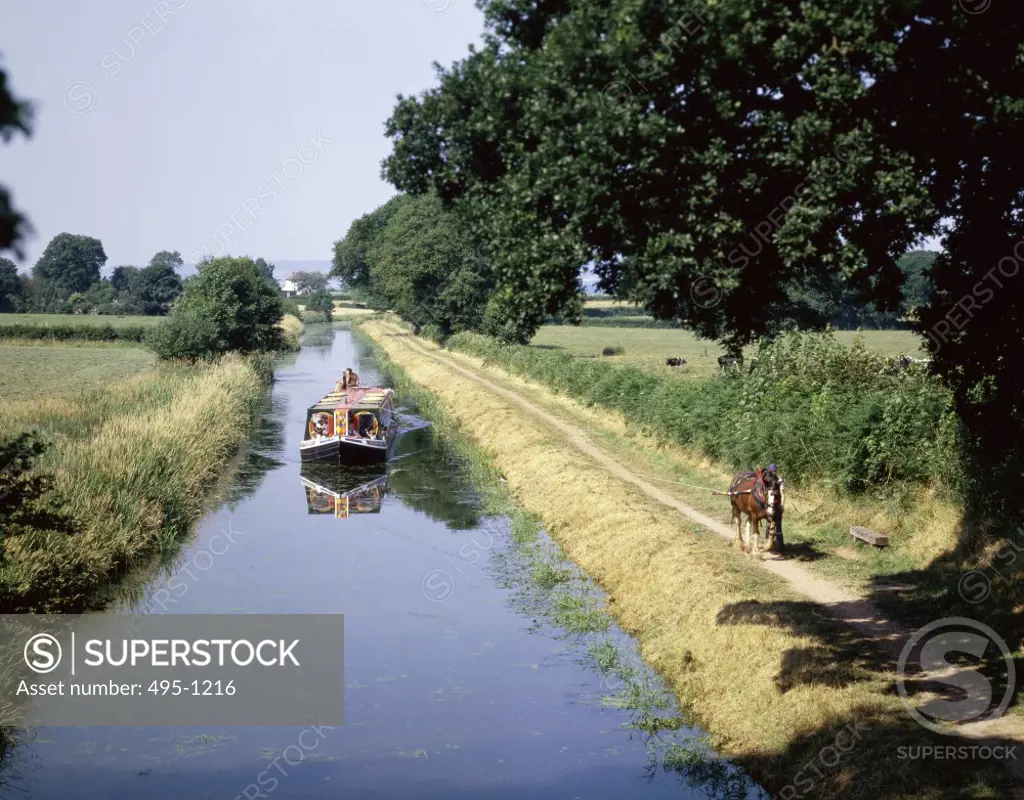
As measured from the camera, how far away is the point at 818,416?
21.9 metres

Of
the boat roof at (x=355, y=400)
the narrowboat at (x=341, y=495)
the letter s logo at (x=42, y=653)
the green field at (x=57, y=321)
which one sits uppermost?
the green field at (x=57, y=321)

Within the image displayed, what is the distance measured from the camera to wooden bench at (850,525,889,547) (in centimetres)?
1781

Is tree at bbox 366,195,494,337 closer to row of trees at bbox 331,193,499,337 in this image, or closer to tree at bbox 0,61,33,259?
row of trees at bbox 331,193,499,337

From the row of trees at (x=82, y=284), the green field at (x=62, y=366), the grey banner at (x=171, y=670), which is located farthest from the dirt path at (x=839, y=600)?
the row of trees at (x=82, y=284)

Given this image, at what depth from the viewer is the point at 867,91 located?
1052 cm

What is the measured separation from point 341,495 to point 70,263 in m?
164

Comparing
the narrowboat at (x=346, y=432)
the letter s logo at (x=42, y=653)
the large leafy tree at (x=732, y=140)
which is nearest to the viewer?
the large leafy tree at (x=732, y=140)

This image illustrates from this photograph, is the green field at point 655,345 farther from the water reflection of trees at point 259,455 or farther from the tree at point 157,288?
the tree at point 157,288

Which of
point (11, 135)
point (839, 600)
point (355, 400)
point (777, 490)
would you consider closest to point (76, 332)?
point (355, 400)

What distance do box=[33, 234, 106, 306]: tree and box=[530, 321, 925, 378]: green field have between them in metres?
97.1

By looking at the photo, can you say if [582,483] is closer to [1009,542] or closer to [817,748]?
[1009,542]

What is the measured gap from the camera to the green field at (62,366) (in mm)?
41781

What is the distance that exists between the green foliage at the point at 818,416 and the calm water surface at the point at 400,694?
19.0ft

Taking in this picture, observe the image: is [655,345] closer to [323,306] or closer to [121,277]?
[323,306]
